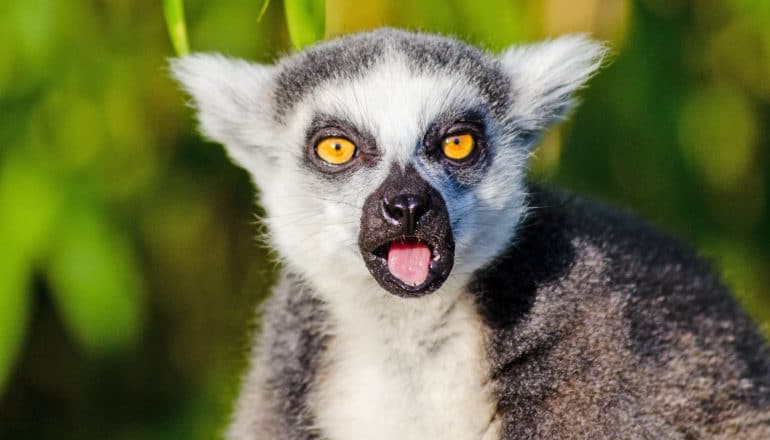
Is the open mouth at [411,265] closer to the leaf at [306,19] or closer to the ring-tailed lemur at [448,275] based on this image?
the ring-tailed lemur at [448,275]

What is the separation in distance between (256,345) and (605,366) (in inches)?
44.5

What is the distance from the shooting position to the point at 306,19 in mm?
2863

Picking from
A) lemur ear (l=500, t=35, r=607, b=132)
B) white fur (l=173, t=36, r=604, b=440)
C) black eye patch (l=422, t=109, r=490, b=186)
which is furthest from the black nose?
lemur ear (l=500, t=35, r=607, b=132)

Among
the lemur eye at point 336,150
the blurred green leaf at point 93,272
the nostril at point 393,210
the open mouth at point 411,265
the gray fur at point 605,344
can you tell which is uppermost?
the lemur eye at point 336,150

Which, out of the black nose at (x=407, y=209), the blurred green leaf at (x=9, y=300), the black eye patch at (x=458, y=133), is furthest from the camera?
the blurred green leaf at (x=9, y=300)

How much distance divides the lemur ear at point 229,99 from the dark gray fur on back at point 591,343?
17.4 inches

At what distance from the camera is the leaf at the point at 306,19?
285 centimetres

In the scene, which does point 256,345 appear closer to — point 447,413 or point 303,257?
point 303,257

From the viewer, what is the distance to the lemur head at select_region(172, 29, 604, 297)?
2.84 m

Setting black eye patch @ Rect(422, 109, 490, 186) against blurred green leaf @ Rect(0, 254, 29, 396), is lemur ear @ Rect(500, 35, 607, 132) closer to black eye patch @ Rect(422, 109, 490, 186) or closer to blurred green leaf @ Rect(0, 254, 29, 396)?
black eye patch @ Rect(422, 109, 490, 186)

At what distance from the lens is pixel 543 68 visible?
3271 mm

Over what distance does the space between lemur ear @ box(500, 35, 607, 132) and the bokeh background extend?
0.29m

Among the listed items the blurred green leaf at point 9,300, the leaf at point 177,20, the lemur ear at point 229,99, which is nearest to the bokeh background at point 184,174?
the blurred green leaf at point 9,300

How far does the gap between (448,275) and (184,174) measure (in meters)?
3.10
